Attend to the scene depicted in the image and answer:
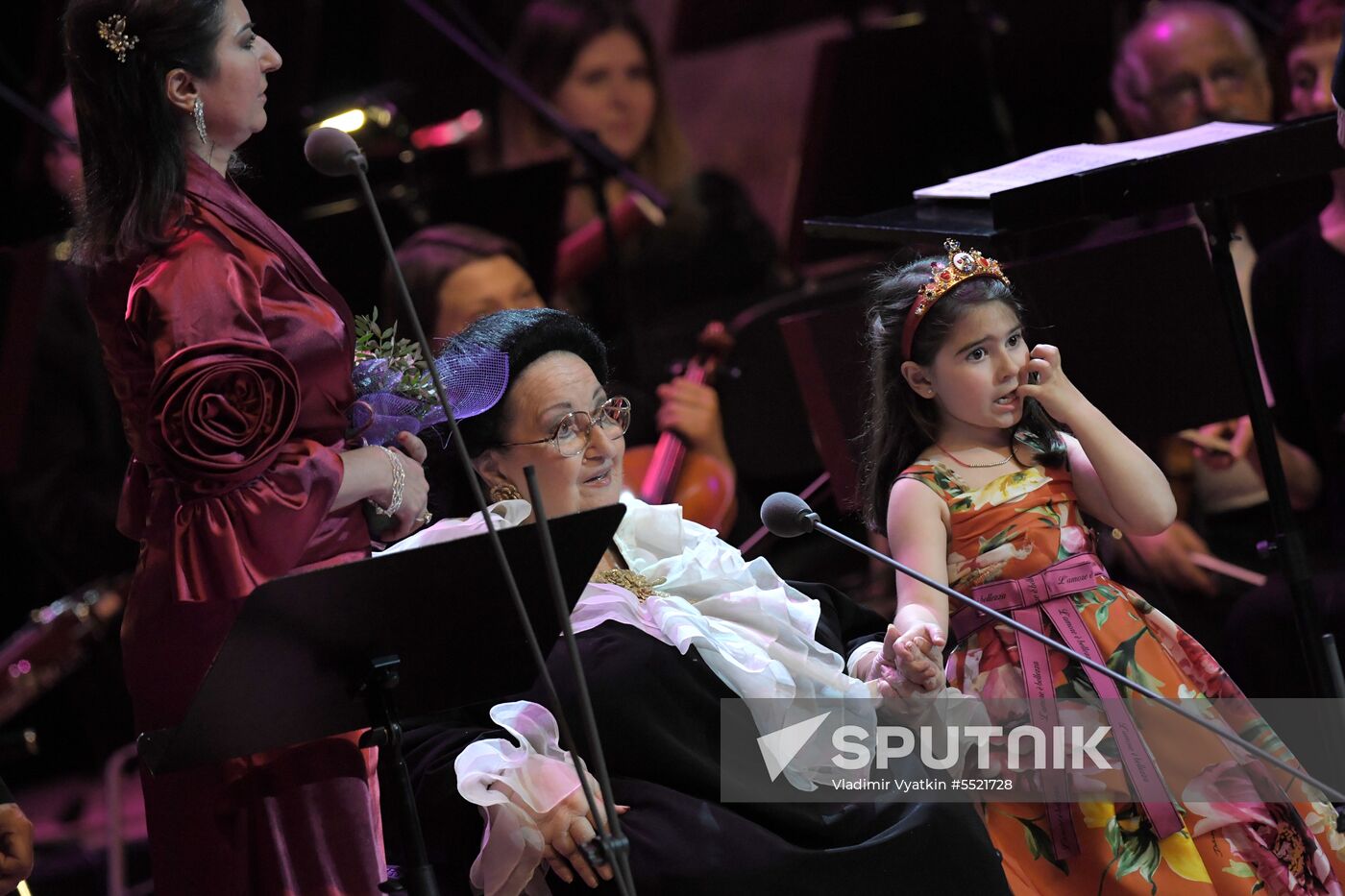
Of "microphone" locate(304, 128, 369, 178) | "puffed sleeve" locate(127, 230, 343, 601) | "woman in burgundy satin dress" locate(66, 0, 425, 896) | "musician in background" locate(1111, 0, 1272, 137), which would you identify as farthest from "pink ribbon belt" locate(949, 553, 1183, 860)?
"musician in background" locate(1111, 0, 1272, 137)

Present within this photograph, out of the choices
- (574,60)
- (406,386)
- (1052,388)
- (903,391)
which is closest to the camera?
(406,386)

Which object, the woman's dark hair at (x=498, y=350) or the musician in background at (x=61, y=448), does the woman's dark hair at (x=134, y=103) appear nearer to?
the woman's dark hair at (x=498, y=350)

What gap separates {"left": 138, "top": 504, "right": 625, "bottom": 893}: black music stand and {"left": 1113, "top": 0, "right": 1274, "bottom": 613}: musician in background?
2.35 meters

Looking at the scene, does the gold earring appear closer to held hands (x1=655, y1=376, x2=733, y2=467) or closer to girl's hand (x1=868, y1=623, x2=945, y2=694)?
girl's hand (x1=868, y1=623, x2=945, y2=694)

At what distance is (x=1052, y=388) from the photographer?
8.57 feet

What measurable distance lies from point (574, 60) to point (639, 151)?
0.38 m

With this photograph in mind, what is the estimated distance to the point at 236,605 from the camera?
83.9 inches

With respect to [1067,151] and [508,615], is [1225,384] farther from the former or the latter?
[508,615]

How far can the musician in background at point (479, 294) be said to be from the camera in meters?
4.11

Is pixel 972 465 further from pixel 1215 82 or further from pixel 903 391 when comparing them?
pixel 1215 82

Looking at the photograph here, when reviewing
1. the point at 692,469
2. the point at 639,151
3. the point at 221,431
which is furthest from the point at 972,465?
the point at 639,151

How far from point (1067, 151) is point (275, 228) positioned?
156 cm

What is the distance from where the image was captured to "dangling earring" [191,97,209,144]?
225 cm

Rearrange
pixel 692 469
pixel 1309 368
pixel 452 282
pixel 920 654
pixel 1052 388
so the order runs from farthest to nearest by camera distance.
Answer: pixel 692 469, pixel 452 282, pixel 1309 368, pixel 1052 388, pixel 920 654
